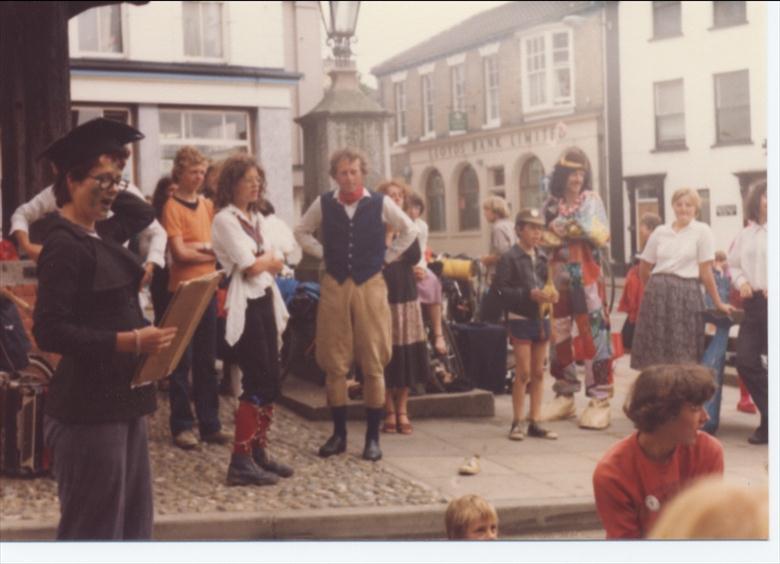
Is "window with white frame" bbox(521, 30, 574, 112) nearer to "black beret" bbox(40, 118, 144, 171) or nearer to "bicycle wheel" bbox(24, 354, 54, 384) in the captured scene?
"black beret" bbox(40, 118, 144, 171)

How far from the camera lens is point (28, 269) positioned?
4266 millimetres

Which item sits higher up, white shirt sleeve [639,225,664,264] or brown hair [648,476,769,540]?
white shirt sleeve [639,225,664,264]

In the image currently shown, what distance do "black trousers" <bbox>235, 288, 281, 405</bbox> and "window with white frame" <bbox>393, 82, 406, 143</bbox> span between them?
761 mm

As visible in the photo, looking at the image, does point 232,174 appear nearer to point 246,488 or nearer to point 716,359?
point 246,488

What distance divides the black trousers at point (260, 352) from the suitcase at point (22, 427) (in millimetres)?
713

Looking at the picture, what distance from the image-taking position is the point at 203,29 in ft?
15.0

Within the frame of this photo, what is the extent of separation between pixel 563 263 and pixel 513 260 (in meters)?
0.32

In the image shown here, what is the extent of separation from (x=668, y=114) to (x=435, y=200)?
0.87m

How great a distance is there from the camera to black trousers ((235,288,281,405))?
4.17 metres

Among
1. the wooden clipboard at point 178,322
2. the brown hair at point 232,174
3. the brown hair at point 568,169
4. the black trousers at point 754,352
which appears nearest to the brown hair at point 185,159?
the brown hair at point 232,174

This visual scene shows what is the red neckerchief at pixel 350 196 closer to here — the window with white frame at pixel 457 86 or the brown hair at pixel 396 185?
the brown hair at pixel 396 185

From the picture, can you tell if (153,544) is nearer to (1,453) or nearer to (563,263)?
(1,453)

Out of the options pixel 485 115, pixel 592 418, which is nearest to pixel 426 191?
pixel 485 115

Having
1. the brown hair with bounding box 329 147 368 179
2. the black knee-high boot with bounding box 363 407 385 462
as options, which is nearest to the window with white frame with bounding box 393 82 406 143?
the brown hair with bounding box 329 147 368 179
